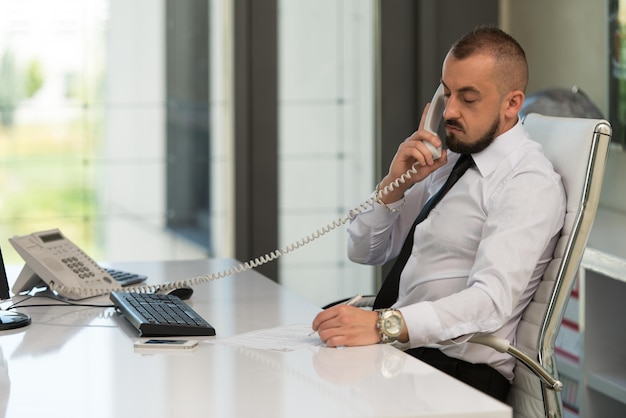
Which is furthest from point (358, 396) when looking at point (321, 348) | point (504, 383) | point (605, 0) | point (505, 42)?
point (605, 0)

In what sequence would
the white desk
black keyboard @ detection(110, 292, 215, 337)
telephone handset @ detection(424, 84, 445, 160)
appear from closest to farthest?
the white desk < black keyboard @ detection(110, 292, 215, 337) < telephone handset @ detection(424, 84, 445, 160)

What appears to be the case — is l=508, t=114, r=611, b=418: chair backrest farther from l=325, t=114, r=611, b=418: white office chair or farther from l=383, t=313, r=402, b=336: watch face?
l=383, t=313, r=402, b=336: watch face

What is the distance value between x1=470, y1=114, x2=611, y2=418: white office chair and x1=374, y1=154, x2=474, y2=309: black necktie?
271mm

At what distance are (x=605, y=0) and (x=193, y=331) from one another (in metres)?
2.30

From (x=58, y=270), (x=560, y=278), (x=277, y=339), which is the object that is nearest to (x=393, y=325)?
(x=277, y=339)

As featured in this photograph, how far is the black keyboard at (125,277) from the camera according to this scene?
2521 millimetres

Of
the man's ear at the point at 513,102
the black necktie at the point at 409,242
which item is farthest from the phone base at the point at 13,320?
the man's ear at the point at 513,102

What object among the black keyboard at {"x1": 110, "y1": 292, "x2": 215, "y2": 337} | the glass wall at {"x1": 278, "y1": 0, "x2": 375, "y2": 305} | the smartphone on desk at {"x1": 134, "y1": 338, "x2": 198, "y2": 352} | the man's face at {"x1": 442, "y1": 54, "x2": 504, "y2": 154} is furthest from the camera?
the glass wall at {"x1": 278, "y1": 0, "x2": 375, "y2": 305}

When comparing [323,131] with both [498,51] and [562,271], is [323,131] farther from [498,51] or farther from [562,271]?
[562,271]

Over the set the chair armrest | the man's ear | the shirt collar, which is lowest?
the chair armrest

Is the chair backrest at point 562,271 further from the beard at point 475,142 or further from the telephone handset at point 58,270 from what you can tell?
the telephone handset at point 58,270

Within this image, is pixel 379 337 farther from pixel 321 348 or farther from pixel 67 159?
pixel 67 159

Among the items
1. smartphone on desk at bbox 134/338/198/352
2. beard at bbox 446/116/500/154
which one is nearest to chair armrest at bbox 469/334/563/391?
beard at bbox 446/116/500/154

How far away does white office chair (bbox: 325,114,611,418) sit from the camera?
2.08 metres
